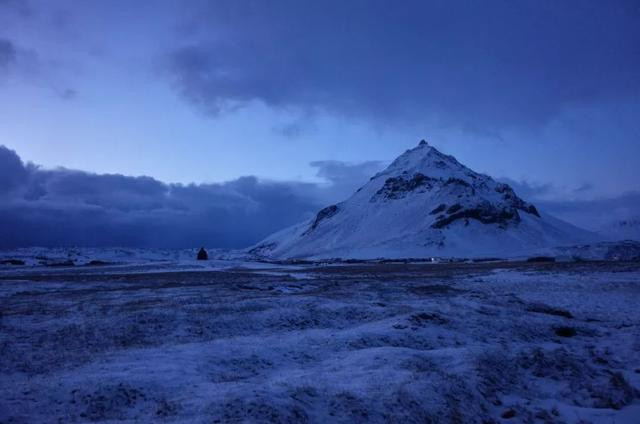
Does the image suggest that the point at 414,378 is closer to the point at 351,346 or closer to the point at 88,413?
the point at 351,346

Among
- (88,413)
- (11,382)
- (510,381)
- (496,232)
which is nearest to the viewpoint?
(88,413)

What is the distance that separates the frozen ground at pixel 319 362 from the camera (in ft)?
33.9

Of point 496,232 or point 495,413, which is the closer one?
point 495,413

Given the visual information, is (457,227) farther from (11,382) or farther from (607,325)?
(11,382)

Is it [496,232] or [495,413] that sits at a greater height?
[496,232]

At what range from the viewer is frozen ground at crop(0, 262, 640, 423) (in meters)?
10.3

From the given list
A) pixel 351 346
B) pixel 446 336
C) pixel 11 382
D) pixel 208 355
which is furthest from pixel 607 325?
pixel 11 382

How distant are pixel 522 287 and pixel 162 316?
1056 inches

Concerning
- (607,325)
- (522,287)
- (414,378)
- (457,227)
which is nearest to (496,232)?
(457,227)

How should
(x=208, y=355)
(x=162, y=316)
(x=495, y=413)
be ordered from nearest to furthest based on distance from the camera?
(x=495, y=413) → (x=208, y=355) → (x=162, y=316)

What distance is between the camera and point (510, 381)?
13195 mm

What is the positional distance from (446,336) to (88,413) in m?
12.5

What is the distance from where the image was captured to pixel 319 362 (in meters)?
14.4

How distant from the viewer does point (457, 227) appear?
649 feet
